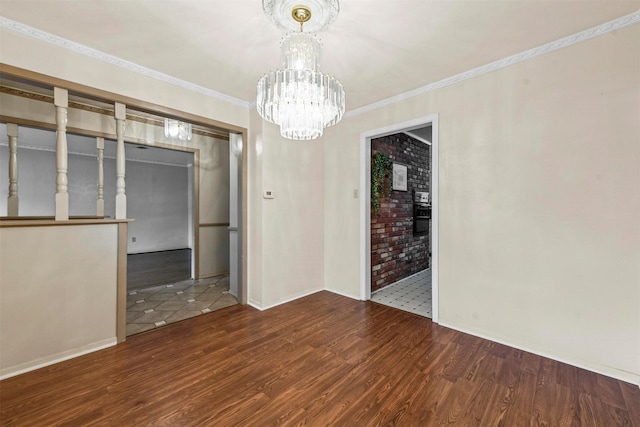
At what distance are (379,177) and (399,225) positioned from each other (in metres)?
1.00

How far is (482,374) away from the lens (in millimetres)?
1978

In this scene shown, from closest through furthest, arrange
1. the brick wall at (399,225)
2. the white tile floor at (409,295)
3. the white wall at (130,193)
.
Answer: the white tile floor at (409,295)
the brick wall at (399,225)
the white wall at (130,193)

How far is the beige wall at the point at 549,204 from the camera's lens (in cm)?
192

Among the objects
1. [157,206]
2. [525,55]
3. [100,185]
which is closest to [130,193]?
[157,206]

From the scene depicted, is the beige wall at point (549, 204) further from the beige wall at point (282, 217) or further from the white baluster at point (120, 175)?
the white baluster at point (120, 175)

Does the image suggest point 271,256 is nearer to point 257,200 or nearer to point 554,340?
point 257,200

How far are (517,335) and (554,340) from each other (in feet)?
0.82

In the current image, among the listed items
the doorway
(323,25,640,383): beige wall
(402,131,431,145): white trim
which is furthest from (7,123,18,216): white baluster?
(402,131,431,145): white trim

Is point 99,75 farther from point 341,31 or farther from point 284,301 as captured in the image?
point 284,301

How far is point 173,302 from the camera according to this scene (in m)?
3.47

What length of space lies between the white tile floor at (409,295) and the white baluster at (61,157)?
3.37 metres

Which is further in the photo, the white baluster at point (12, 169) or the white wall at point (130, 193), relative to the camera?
the white wall at point (130, 193)

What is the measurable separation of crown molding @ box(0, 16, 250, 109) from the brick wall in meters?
2.23

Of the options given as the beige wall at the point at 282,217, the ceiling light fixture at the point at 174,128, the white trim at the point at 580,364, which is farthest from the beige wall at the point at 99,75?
the white trim at the point at 580,364
